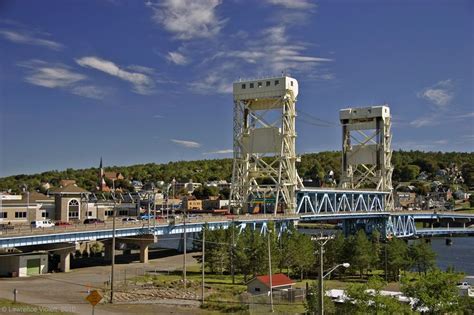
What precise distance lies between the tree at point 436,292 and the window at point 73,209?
7304 centimetres

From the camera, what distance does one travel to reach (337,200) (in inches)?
4700

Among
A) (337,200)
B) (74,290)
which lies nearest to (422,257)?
(74,290)

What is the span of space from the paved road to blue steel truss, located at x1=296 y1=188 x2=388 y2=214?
3544 cm

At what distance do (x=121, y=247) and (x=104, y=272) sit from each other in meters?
28.0

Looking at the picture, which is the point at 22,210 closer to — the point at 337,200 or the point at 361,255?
the point at 361,255

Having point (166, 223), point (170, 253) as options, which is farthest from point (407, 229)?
point (166, 223)

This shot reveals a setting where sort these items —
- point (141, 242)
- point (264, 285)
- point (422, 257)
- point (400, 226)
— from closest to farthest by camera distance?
point (264, 285)
point (422, 257)
point (141, 242)
point (400, 226)

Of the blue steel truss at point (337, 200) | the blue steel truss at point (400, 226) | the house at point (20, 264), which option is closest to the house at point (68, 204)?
the house at point (20, 264)

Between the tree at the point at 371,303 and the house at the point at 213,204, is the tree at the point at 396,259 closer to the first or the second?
the tree at the point at 371,303

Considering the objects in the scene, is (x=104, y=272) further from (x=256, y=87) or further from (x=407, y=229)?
(x=407, y=229)

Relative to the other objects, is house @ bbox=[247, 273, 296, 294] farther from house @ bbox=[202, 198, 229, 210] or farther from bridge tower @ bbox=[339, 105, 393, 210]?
house @ bbox=[202, 198, 229, 210]

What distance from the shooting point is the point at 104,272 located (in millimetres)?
62094

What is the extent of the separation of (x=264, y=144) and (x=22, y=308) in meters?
55.9

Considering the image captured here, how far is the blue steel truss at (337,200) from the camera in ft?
326
